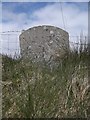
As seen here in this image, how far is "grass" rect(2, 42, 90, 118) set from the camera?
12.0 feet

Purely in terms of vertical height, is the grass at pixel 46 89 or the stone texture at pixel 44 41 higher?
the stone texture at pixel 44 41

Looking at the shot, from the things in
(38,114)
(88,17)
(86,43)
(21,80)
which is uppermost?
(88,17)

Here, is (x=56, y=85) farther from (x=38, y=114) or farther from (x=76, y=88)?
(x=38, y=114)

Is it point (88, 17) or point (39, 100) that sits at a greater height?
point (88, 17)

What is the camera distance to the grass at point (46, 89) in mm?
3652

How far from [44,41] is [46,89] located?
178 cm

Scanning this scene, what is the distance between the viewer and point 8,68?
4.73 m

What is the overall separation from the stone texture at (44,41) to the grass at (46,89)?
52 cm

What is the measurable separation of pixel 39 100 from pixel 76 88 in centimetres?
62

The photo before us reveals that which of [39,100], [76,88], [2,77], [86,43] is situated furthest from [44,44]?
[39,100]

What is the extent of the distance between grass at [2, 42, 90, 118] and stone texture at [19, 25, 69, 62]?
0.52 metres

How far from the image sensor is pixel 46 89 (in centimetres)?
381

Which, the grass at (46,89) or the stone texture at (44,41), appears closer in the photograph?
the grass at (46,89)

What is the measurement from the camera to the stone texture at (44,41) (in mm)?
5328
